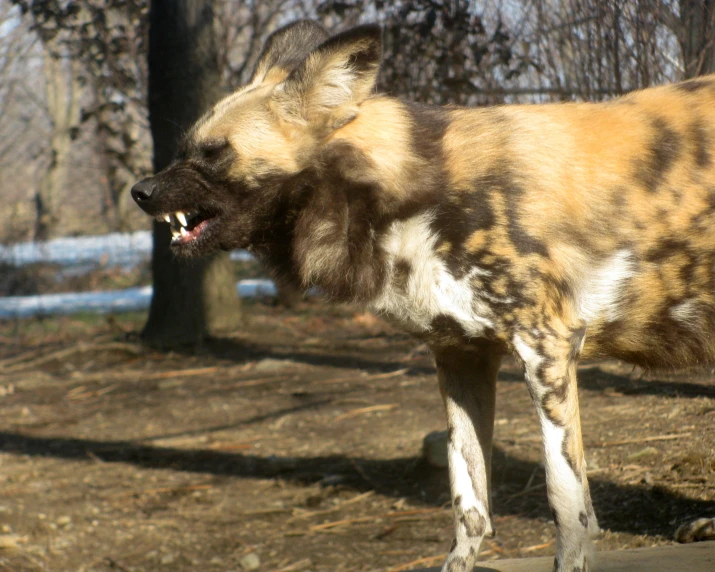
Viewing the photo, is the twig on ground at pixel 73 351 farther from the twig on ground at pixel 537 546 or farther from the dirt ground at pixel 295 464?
the twig on ground at pixel 537 546

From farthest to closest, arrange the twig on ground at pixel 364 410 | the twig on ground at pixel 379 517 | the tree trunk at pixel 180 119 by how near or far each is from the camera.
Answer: the tree trunk at pixel 180 119, the twig on ground at pixel 364 410, the twig on ground at pixel 379 517

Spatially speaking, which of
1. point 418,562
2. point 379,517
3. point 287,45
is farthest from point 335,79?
point 379,517

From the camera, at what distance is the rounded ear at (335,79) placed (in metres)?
2.45

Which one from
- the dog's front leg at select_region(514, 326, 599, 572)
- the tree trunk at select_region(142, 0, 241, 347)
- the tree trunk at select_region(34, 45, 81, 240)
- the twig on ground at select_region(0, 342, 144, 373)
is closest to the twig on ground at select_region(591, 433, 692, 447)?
the dog's front leg at select_region(514, 326, 599, 572)

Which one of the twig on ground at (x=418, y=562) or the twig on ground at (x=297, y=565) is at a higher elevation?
the twig on ground at (x=418, y=562)

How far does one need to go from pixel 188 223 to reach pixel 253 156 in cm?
33

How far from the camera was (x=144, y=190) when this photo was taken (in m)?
2.66

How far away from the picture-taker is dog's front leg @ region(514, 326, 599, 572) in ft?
7.80

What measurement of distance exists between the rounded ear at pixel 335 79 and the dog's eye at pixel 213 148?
0.70 feet

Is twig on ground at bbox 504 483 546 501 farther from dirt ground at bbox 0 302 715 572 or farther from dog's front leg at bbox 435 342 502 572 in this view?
dog's front leg at bbox 435 342 502 572

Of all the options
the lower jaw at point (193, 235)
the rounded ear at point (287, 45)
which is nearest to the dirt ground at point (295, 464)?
the lower jaw at point (193, 235)

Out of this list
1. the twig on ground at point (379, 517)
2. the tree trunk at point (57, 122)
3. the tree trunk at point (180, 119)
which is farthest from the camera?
the tree trunk at point (57, 122)

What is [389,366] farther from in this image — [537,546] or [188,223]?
[188,223]

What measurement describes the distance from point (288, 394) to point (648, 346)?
3.27 meters
